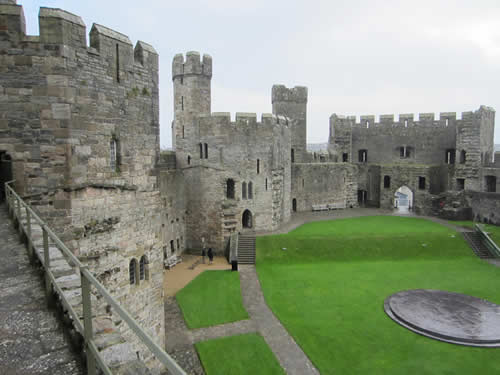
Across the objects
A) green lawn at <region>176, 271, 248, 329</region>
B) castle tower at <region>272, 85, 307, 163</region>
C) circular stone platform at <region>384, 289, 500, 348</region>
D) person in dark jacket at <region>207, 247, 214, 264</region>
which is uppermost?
castle tower at <region>272, 85, 307, 163</region>

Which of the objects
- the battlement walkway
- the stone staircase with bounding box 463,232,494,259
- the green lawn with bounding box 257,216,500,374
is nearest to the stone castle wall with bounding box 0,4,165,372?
the battlement walkway

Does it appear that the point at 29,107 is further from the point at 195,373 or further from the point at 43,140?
the point at 195,373

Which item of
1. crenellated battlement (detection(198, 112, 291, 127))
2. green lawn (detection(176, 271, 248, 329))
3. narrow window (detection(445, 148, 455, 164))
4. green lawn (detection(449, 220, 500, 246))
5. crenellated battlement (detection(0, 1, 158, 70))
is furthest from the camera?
narrow window (detection(445, 148, 455, 164))

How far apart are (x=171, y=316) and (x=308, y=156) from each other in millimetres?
21561

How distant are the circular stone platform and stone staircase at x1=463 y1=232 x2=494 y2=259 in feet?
23.7

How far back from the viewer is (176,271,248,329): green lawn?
581 inches

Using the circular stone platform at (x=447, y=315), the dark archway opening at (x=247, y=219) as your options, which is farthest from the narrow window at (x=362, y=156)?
the circular stone platform at (x=447, y=315)

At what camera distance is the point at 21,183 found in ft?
25.6

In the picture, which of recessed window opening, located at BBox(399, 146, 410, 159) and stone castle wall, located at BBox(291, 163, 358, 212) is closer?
stone castle wall, located at BBox(291, 163, 358, 212)

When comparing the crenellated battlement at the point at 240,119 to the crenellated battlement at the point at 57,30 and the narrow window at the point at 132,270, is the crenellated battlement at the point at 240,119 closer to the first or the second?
the crenellated battlement at the point at 57,30

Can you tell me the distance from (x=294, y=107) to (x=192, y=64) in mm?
10840

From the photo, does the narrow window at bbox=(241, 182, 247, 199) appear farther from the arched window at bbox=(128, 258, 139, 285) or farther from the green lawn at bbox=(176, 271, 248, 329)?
the arched window at bbox=(128, 258, 139, 285)

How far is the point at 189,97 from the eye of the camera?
2430 cm

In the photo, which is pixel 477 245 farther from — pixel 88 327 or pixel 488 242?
pixel 88 327
